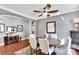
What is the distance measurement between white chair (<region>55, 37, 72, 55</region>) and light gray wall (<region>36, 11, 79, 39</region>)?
0.09 metres

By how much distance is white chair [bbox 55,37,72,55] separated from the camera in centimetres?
198

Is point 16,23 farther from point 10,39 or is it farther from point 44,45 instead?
point 44,45

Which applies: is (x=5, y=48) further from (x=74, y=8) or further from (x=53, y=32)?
(x=74, y=8)

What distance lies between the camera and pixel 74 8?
1982 mm

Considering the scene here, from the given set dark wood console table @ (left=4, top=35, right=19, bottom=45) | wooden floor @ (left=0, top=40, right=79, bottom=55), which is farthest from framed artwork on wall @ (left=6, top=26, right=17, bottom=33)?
wooden floor @ (left=0, top=40, right=79, bottom=55)

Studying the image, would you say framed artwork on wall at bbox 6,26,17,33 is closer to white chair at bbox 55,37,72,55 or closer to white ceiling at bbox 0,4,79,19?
white ceiling at bbox 0,4,79,19

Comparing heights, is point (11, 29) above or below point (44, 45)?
above

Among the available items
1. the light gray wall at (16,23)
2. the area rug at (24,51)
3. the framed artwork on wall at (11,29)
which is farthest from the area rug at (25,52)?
the framed artwork on wall at (11,29)

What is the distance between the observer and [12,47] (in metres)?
1.96

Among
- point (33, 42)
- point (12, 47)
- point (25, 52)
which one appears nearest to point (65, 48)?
point (33, 42)

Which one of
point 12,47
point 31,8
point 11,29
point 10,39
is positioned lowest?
point 12,47

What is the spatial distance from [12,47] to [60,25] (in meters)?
0.92

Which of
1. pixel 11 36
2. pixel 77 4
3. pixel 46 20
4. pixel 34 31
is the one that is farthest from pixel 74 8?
pixel 11 36

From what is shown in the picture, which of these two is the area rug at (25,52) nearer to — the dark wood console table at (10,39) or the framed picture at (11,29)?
the dark wood console table at (10,39)
